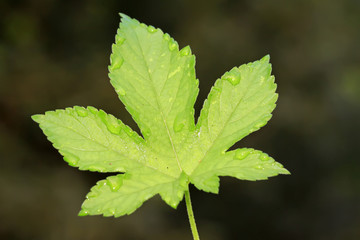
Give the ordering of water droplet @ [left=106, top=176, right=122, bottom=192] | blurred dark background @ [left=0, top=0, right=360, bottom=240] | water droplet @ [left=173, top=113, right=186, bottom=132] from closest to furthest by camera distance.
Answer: water droplet @ [left=106, top=176, right=122, bottom=192] < water droplet @ [left=173, top=113, right=186, bottom=132] < blurred dark background @ [left=0, top=0, right=360, bottom=240]

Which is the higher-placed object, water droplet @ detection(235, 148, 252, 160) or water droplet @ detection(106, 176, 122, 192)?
water droplet @ detection(235, 148, 252, 160)

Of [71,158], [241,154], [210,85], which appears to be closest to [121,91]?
[71,158]

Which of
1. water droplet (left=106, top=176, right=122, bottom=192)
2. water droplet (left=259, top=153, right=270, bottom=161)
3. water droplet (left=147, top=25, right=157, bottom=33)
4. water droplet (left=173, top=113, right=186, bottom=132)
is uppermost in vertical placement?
water droplet (left=147, top=25, right=157, bottom=33)

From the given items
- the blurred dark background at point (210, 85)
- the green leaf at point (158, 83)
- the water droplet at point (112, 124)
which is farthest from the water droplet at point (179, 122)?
the blurred dark background at point (210, 85)

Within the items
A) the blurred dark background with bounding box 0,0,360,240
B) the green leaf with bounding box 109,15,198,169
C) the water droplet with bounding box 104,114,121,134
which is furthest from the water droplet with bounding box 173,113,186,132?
the blurred dark background with bounding box 0,0,360,240

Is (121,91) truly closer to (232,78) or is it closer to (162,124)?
(162,124)

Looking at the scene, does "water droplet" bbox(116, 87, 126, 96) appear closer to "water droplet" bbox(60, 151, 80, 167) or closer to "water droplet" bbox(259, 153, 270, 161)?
"water droplet" bbox(60, 151, 80, 167)

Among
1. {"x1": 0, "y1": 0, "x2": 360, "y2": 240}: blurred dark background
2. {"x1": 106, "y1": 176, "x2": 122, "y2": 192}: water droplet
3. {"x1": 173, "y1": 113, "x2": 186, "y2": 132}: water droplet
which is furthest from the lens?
{"x1": 0, "y1": 0, "x2": 360, "y2": 240}: blurred dark background

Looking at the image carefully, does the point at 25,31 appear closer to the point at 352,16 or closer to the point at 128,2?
the point at 128,2
